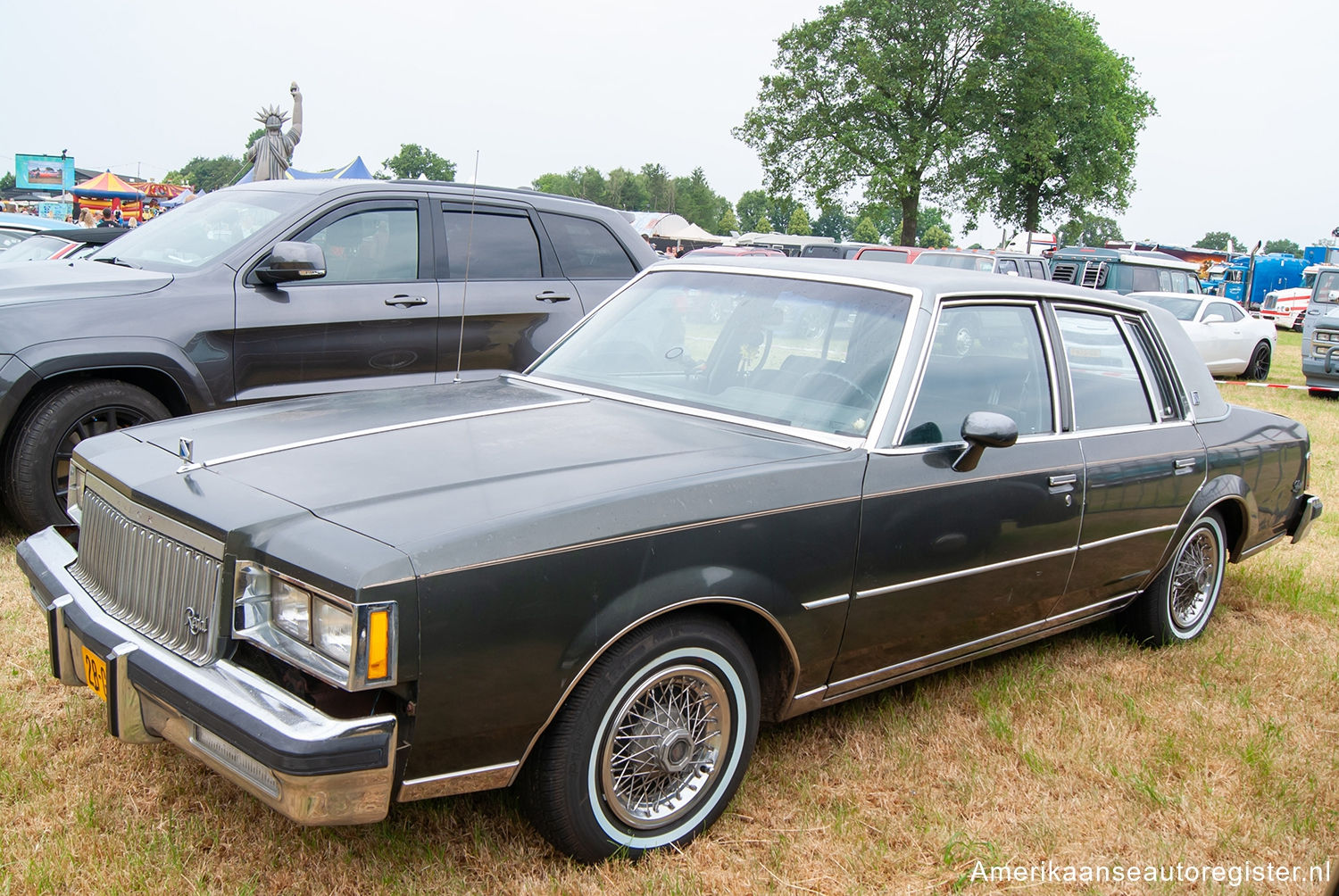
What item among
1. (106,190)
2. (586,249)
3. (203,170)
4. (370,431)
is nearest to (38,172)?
(106,190)

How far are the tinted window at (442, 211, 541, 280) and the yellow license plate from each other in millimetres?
3599

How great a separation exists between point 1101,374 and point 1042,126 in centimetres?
3812

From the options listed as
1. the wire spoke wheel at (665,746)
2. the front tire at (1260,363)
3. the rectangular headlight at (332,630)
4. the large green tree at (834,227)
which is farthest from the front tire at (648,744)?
the large green tree at (834,227)

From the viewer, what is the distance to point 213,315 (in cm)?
511

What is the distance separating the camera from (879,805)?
3.20 meters

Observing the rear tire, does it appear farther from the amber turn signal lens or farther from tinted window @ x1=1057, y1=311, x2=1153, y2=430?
tinted window @ x1=1057, y1=311, x2=1153, y2=430

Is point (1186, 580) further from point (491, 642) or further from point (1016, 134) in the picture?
point (1016, 134)

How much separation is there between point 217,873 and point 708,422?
1.86m

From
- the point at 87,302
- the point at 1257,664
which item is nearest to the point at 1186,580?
the point at 1257,664

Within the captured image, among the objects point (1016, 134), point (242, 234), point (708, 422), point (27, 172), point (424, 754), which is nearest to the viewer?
point (424, 754)

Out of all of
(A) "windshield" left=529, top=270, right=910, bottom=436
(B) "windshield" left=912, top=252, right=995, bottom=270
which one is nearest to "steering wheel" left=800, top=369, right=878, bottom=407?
(A) "windshield" left=529, top=270, right=910, bottom=436

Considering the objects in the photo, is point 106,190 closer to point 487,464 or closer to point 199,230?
point 199,230

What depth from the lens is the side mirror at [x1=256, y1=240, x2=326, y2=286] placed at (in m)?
5.04

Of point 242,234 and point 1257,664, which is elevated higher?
point 242,234
